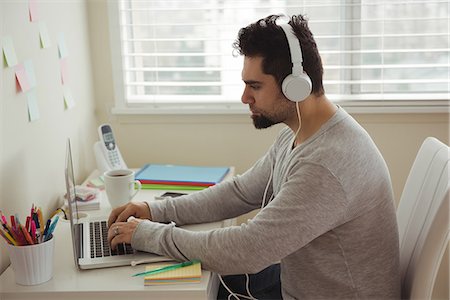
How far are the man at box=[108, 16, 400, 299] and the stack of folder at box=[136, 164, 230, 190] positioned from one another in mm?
393

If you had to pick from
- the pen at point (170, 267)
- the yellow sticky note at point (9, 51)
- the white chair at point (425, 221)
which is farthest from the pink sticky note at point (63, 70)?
the white chair at point (425, 221)

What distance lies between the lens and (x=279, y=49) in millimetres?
1527

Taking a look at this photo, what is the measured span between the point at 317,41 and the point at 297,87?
3.14ft

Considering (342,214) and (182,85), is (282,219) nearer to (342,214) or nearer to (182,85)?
(342,214)

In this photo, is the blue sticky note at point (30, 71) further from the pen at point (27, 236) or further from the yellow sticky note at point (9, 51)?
the pen at point (27, 236)

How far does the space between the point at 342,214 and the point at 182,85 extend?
1.21m

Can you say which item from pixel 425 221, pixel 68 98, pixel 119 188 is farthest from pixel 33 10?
pixel 425 221

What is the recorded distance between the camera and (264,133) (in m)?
2.42

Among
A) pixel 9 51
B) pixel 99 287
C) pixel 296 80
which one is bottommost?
pixel 99 287

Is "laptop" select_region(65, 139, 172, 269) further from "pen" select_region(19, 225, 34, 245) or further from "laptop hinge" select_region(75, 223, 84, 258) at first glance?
"pen" select_region(19, 225, 34, 245)

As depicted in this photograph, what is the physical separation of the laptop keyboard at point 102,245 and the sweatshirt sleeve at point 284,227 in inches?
8.6

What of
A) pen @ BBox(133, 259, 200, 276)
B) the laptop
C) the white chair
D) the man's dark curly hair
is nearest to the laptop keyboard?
the laptop

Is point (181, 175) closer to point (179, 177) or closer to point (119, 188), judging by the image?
point (179, 177)

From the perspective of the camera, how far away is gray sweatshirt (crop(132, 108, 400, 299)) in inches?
55.2
